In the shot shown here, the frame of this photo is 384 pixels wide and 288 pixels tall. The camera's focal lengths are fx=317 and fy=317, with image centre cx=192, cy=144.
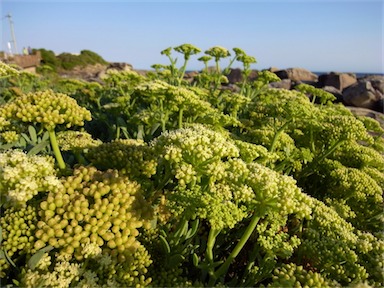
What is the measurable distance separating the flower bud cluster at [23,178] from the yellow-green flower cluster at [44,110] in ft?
0.98

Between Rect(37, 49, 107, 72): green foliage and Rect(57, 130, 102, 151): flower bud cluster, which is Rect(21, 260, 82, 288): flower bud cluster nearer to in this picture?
Result: Rect(57, 130, 102, 151): flower bud cluster

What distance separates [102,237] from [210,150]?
84cm

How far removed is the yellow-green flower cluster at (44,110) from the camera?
2.16 meters

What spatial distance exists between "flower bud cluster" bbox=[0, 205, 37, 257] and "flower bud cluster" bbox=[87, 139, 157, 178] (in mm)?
622

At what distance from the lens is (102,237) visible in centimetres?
186

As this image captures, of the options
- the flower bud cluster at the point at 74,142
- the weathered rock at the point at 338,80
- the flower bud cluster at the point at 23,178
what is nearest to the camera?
the flower bud cluster at the point at 23,178

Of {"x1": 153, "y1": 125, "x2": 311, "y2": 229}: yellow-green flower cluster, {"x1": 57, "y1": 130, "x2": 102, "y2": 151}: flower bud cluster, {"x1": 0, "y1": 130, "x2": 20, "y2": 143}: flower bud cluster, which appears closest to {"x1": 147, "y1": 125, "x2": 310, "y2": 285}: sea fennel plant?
{"x1": 153, "y1": 125, "x2": 311, "y2": 229}: yellow-green flower cluster

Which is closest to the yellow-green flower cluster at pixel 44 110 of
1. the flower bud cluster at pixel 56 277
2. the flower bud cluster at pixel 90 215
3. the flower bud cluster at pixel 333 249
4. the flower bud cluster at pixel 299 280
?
the flower bud cluster at pixel 90 215

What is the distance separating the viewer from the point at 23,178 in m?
1.85

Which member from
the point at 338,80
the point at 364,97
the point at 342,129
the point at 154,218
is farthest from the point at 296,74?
the point at 154,218

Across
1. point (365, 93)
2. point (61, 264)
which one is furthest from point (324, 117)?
point (365, 93)

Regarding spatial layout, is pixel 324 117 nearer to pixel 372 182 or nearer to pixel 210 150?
pixel 372 182

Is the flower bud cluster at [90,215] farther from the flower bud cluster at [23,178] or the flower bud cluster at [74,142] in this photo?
the flower bud cluster at [74,142]

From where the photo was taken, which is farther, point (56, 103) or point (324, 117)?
point (324, 117)
